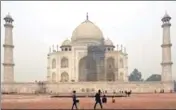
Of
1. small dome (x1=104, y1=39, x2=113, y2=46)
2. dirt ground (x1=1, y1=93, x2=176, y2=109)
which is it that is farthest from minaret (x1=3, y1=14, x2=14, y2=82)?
dirt ground (x1=1, y1=93, x2=176, y2=109)

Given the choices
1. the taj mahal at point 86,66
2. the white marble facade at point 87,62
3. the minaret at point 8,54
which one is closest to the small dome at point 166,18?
the taj mahal at point 86,66

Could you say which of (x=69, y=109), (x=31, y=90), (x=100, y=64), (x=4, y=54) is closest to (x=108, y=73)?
(x=100, y=64)

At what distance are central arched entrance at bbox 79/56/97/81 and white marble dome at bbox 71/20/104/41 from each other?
2786mm

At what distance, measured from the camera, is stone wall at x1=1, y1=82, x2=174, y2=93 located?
108 feet

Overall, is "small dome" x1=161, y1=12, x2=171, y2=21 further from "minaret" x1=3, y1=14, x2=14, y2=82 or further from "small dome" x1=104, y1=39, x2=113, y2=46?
"minaret" x1=3, y1=14, x2=14, y2=82

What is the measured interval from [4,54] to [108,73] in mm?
12387

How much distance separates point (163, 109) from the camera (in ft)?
39.1

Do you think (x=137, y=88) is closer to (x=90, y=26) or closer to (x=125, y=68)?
(x=125, y=68)

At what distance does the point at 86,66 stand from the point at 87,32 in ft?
14.4

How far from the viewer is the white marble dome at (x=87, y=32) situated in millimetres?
39812

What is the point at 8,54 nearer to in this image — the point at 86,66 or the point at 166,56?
the point at 86,66

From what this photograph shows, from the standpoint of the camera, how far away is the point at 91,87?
33219 mm

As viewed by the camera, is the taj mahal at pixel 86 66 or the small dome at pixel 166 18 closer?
the taj mahal at pixel 86 66

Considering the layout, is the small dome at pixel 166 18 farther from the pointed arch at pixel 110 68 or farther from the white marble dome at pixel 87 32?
the white marble dome at pixel 87 32
